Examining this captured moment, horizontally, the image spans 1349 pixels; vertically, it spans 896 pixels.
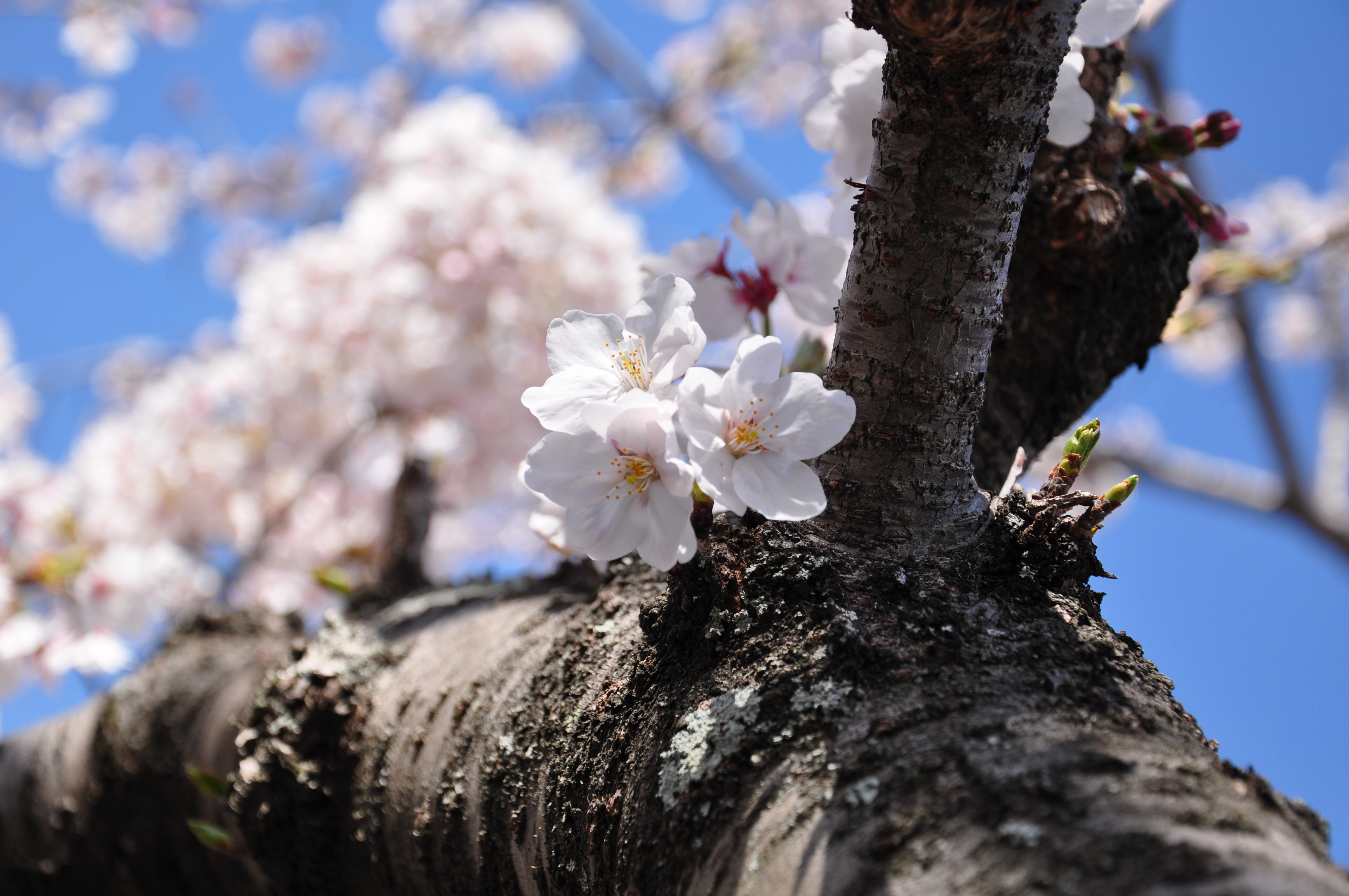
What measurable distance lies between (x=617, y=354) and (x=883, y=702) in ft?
1.16

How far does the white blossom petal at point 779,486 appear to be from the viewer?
1.95ft

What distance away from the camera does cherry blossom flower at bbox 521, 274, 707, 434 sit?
62 centimetres

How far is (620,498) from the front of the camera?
25.1 inches

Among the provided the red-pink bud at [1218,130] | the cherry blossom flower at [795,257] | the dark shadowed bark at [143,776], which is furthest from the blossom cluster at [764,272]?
the dark shadowed bark at [143,776]

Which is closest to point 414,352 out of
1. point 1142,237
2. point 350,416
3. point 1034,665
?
point 350,416

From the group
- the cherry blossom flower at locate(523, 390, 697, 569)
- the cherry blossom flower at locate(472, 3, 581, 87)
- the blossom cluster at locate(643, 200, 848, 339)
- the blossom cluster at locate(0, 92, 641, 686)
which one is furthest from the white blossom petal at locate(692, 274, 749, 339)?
the cherry blossom flower at locate(472, 3, 581, 87)

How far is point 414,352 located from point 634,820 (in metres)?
2.70

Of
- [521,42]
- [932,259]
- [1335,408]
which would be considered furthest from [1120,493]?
[521,42]

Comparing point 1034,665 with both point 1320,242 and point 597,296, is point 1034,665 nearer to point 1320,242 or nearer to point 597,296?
point 1320,242

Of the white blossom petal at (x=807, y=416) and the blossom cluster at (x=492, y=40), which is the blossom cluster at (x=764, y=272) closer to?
the white blossom petal at (x=807, y=416)

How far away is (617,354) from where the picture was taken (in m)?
0.68

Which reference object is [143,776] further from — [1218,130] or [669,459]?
[1218,130]

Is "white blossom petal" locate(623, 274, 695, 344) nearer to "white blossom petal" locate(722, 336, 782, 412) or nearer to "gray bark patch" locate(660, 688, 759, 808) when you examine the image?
"white blossom petal" locate(722, 336, 782, 412)

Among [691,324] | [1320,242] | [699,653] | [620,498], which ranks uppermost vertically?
[1320,242]
